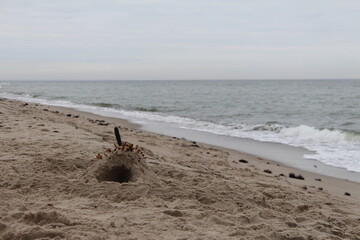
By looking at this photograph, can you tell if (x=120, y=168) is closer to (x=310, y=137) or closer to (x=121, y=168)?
(x=121, y=168)

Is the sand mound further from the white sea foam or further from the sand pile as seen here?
the white sea foam

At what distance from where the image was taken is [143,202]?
4.31 meters

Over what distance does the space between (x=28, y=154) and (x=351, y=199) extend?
17.1 feet

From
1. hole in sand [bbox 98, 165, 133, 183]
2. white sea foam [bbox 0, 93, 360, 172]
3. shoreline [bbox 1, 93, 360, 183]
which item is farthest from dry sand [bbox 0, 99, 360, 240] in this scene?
white sea foam [bbox 0, 93, 360, 172]

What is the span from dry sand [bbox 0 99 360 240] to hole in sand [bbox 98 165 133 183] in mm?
13

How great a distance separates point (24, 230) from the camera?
332 cm

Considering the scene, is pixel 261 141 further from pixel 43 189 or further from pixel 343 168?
pixel 43 189

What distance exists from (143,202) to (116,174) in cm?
94

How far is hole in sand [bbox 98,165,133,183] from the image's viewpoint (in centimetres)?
505

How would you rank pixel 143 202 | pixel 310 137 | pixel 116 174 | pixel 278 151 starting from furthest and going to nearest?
pixel 310 137 → pixel 278 151 → pixel 116 174 → pixel 143 202

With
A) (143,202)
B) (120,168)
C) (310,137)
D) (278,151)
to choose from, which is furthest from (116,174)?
(310,137)

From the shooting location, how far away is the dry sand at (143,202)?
3559mm

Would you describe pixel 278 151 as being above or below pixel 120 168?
below

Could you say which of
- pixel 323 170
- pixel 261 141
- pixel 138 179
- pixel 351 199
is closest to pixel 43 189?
pixel 138 179
